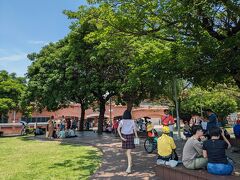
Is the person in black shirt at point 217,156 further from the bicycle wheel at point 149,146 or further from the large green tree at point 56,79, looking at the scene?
the large green tree at point 56,79

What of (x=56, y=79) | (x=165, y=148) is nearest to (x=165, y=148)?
(x=165, y=148)

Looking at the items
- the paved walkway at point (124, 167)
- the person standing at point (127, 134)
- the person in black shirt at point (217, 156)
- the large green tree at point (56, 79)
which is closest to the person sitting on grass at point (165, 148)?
the paved walkway at point (124, 167)

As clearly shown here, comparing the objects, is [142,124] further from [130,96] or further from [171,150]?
[171,150]

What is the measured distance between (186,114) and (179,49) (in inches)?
1333

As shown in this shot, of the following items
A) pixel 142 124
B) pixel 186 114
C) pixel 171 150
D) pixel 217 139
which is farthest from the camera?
pixel 186 114

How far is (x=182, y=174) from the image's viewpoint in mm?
6809

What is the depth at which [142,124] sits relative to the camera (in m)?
27.1

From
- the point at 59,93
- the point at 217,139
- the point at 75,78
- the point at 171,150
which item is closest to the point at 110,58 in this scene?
the point at 75,78

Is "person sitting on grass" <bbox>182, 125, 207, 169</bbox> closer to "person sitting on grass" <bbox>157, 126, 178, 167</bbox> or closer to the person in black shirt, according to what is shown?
the person in black shirt

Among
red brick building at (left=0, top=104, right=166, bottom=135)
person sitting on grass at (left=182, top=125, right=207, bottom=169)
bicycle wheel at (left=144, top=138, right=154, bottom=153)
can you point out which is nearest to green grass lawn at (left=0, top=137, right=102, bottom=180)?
bicycle wheel at (left=144, top=138, right=154, bottom=153)

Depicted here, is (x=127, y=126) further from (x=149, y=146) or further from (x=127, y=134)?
(x=149, y=146)

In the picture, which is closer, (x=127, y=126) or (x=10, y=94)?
(x=127, y=126)

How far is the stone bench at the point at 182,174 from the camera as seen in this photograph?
5.97 m

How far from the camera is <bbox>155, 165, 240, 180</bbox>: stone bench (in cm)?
597
